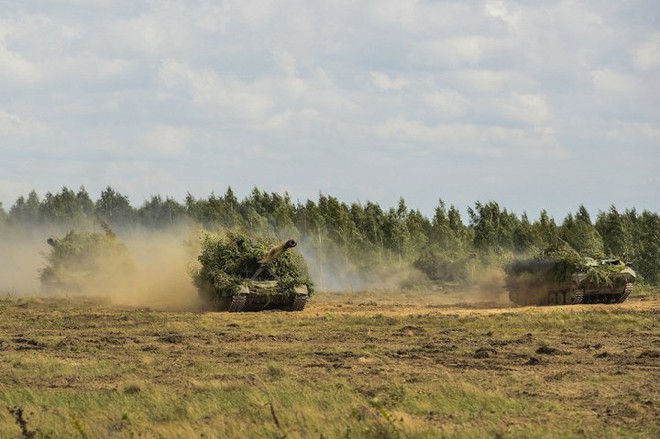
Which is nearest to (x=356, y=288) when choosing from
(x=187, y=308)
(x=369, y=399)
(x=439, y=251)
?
(x=439, y=251)

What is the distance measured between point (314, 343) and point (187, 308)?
16236mm

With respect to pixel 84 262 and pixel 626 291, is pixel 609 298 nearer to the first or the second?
pixel 626 291

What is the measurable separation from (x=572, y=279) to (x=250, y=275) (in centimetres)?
1212

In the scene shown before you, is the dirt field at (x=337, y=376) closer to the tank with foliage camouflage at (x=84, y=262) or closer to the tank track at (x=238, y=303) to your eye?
the tank track at (x=238, y=303)

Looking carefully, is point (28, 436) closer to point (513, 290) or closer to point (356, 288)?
point (513, 290)

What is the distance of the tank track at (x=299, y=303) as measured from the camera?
3638cm

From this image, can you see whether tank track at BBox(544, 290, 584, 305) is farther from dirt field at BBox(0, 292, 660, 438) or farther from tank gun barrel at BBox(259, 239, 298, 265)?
tank gun barrel at BBox(259, 239, 298, 265)

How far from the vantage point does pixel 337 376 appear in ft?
57.1

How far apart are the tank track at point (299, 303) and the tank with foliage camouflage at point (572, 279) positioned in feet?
32.9

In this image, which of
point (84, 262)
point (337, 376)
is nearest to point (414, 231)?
point (84, 262)

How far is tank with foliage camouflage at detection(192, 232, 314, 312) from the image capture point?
35.6 meters

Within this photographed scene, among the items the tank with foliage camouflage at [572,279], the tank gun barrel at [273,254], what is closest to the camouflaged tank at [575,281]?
the tank with foliage camouflage at [572,279]

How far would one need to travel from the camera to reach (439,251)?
2790 inches

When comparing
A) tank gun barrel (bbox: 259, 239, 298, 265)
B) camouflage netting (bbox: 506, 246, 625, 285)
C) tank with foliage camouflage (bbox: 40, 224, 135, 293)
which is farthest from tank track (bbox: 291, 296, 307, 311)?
tank with foliage camouflage (bbox: 40, 224, 135, 293)
